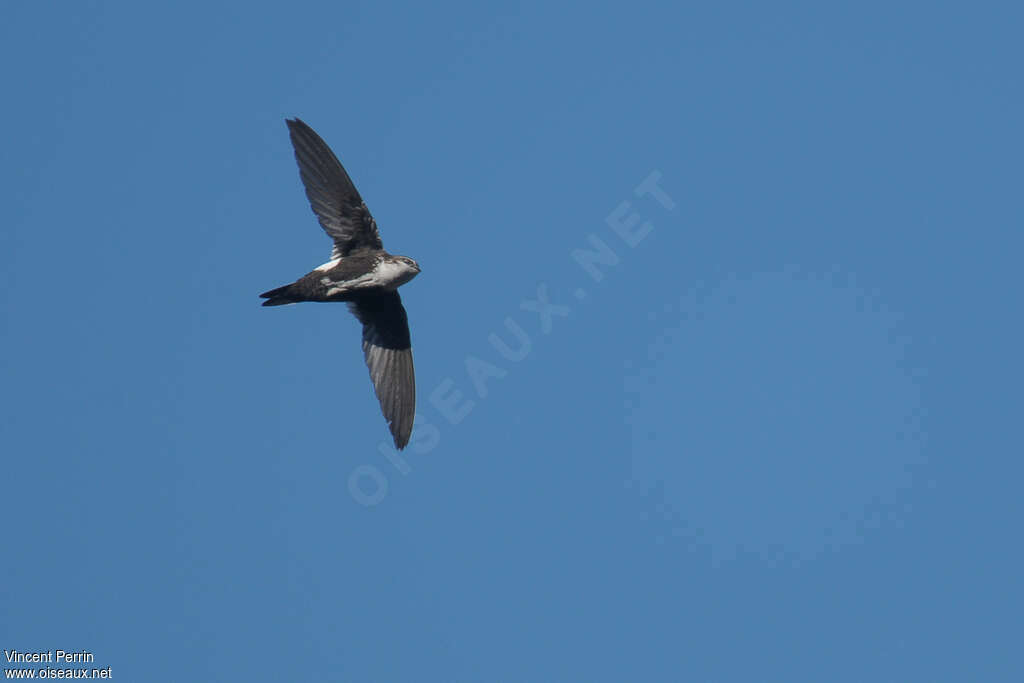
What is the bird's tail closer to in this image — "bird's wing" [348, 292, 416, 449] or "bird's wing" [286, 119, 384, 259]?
"bird's wing" [286, 119, 384, 259]

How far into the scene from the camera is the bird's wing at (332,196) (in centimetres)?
1377

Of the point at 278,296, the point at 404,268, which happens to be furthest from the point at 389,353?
the point at 278,296

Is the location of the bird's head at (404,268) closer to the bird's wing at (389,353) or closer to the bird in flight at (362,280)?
the bird in flight at (362,280)

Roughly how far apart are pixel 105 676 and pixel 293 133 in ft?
26.1

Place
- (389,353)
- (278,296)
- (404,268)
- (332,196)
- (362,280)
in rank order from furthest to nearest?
(389,353) → (404,268) → (362,280) → (332,196) → (278,296)

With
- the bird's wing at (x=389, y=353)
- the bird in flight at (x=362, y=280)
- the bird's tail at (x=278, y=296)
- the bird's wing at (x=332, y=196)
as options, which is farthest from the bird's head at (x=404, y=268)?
the bird's tail at (x=278, y=296)

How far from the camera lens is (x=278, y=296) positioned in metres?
13.6

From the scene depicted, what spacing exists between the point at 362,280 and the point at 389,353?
131 centimetres

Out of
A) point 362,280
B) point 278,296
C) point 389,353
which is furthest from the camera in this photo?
point 389,353

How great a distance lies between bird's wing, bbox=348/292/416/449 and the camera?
15.1 m

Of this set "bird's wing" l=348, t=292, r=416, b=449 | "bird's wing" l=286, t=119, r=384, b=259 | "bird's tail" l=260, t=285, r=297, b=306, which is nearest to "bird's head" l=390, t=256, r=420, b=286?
"bird's wing" l=286, t=119, r=384, b=259

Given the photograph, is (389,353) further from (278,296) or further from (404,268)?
(278,296)

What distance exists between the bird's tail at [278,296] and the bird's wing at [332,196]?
3.19 ft

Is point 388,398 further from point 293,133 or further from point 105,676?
point 105,676
